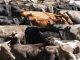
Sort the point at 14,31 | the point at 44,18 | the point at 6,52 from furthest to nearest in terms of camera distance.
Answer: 1. the point at 44,18
2. the point at 14,31
3. the point at 6,52

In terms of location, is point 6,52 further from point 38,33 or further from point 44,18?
point 44,18

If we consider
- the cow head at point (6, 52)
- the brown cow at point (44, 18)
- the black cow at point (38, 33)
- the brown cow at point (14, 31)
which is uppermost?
the cow head at point (6, 52)

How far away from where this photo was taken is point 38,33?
16594mm

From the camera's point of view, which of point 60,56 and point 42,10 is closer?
point 60,56

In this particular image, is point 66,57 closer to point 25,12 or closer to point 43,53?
point 43,53

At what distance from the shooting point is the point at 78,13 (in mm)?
21234

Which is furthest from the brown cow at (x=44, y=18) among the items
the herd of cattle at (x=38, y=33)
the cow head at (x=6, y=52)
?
the cow head at (x=6, y=52)

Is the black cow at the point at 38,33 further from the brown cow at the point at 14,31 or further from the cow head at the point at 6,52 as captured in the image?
the cow head at the point at 6,52

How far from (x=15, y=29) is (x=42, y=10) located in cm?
582

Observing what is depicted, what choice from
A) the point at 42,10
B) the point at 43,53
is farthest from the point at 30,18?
the point at 43,53

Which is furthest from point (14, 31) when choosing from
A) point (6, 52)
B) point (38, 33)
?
point (6, 52)

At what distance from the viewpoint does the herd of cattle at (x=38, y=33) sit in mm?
12820

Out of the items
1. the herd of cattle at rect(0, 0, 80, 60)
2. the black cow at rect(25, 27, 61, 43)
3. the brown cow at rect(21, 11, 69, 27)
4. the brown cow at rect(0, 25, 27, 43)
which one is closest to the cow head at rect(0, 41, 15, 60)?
the herd of cattle at rect(0, 0, 80, 60)

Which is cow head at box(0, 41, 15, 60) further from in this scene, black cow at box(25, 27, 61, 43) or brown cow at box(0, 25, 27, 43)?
black cow at box(25, 27, 61, 43)
